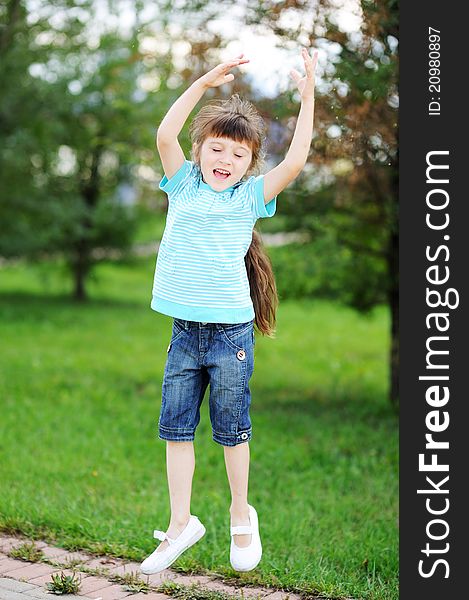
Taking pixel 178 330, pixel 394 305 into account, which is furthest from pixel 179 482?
pixel 394 305

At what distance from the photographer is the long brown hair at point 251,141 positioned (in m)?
3.54

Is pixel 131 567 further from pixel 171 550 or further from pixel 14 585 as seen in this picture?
pixel 171 550

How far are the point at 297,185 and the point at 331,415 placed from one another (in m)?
2.01

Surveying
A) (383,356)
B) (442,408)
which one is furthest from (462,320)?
(383,356)

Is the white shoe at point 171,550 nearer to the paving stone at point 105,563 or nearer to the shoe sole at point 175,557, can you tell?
the shoe sole at point 175,557

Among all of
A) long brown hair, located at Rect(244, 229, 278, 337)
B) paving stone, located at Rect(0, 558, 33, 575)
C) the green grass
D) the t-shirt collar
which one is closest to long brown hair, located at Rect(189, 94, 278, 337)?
long brown hair, located at Rect(244, 229, 278, 337)

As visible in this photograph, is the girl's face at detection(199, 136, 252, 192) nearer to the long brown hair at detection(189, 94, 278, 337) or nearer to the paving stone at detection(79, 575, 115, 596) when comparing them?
the long brown hair at detection(189, 94, 278, 337)

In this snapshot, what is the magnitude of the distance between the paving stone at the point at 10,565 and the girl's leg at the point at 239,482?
125cm

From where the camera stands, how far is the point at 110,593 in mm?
4023

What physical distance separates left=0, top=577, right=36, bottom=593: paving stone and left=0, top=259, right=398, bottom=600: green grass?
0.56 m

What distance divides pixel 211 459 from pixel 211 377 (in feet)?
10.5

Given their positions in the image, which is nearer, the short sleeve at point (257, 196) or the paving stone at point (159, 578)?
the short sleeve at point (257, 196)

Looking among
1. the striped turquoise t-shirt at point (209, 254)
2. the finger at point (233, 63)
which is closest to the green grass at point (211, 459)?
the striped turquoise t-shirt at point (209, 254)

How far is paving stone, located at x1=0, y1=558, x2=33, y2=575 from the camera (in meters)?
4.29
